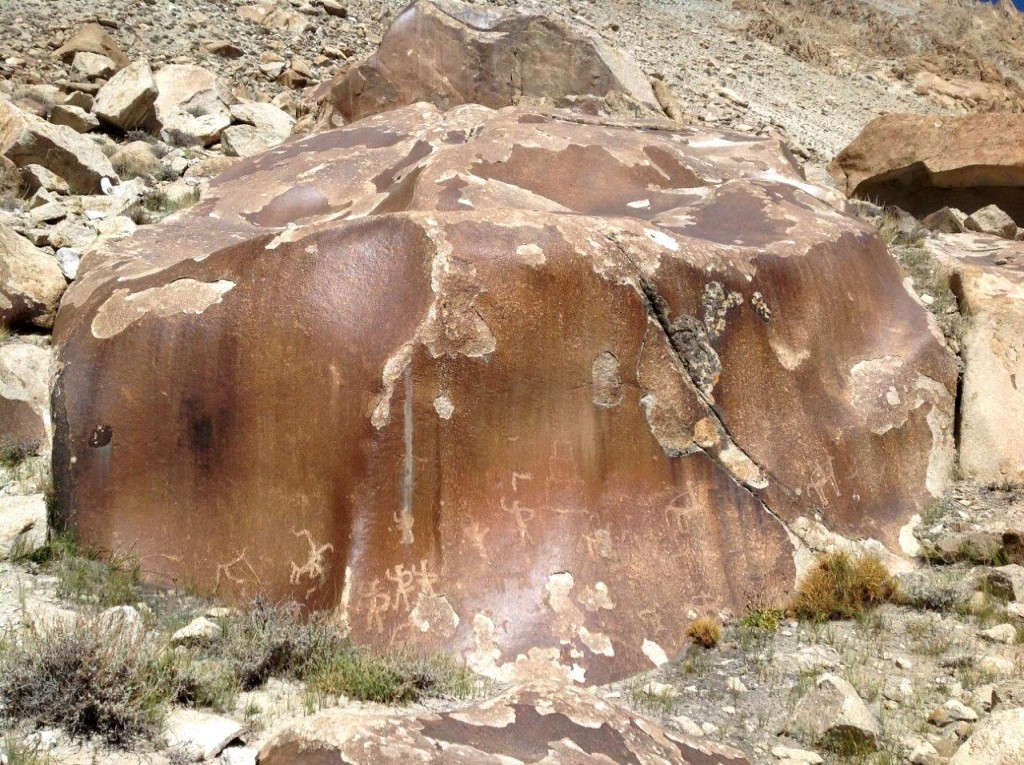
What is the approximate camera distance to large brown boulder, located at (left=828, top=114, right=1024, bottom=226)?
777cm

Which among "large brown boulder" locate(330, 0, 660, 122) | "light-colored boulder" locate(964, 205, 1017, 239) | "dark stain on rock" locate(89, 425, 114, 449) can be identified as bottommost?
"dark stain on rock" locate(89, 425, 114, 449)

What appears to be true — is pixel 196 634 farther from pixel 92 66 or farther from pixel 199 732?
pixel 92 66

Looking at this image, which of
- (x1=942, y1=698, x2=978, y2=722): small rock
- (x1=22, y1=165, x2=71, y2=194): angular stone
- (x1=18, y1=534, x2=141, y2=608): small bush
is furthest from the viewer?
(x1=22, y1=165, x2=71, y2=194): angular stone

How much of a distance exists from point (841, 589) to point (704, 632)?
2.02 ft

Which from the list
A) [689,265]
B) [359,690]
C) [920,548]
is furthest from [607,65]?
[359,690]

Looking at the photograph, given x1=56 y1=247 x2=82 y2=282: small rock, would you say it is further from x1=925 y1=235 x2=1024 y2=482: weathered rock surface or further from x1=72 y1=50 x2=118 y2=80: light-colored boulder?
x1=72 y1=50 x2=118 y2=80: light-colored boulder

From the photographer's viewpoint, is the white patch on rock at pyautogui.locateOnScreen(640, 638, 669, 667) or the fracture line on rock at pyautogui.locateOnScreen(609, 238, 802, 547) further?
the fracture line on rock at pyautogui.locateOnScreen(609, 238, 802, 547)

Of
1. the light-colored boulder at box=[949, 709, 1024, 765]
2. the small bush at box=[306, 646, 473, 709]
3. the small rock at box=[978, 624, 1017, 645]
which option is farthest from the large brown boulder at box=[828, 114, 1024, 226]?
the small bush at box=[306, 646, 473, 709]

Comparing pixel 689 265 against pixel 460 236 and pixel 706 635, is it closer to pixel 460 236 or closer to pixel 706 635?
pixel 460 236

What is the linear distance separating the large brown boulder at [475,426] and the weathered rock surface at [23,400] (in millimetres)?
415

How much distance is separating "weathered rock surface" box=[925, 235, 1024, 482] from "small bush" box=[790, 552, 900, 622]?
1.11 meters

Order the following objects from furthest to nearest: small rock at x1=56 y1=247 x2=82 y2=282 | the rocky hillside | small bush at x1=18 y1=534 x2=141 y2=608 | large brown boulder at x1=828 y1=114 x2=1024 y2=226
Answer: large brown boulder at x1=828 y1=114 x2=1024 y2=226
small rock at x1=56 y1=247 x2=82 y2=282
small bush at x1=18 y1=534 x2=141 y2=608
the rocky hillside

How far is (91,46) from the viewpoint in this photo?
10.6 meters

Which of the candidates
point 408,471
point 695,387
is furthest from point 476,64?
point 408,471
